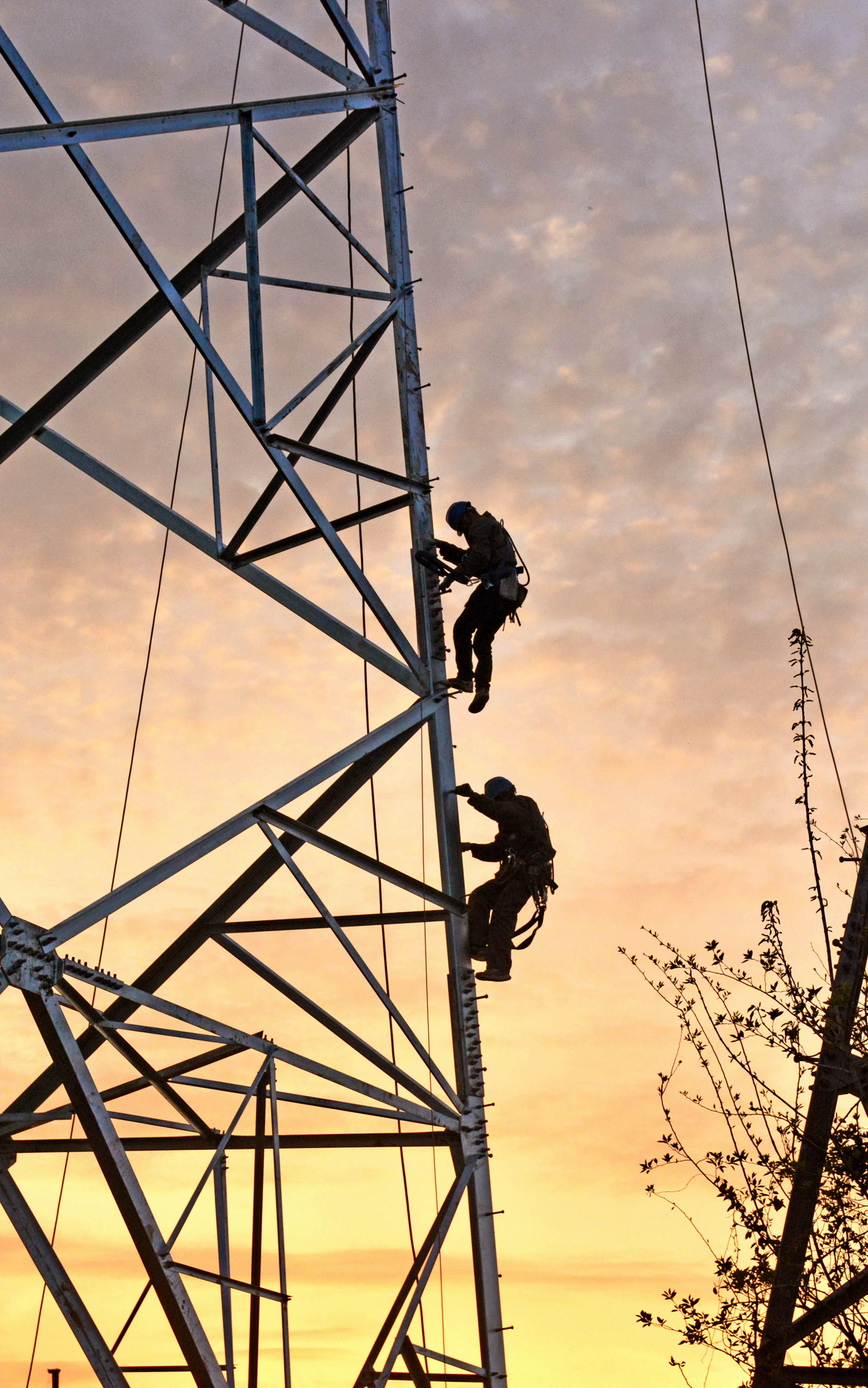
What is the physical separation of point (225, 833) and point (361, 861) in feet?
4.22

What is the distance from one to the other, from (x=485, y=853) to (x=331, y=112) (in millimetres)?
6159

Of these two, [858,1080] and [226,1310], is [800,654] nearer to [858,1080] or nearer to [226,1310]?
[858,1080]

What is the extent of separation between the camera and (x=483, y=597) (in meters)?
13.5

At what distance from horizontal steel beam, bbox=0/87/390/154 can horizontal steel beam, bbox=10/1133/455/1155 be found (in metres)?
7.17

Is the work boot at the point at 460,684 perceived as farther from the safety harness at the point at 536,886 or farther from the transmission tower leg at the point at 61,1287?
the transmission tower leg at the point at 61,1287

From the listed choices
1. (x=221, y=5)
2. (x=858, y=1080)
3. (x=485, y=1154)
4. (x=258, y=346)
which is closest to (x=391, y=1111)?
(x=485, y=1154)

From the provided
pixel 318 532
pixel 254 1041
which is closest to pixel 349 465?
pixel 318 532

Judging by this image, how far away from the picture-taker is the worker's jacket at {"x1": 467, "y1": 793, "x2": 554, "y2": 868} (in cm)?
1295

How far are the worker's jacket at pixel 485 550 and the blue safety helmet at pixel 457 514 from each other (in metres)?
0.09

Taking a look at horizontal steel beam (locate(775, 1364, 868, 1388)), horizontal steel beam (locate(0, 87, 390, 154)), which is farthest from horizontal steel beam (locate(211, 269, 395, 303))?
horizontal steel beam (locate(775, 1364, 868, 1388))

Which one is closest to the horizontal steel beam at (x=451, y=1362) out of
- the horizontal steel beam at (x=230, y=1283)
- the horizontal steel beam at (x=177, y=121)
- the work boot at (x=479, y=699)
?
the horizontal steel beam at (x=230, y=1283)

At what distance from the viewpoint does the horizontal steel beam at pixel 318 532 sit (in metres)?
12.7

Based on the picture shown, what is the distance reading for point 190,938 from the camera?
12422 millimetres

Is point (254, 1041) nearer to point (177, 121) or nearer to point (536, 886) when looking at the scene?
point (536, 886)
